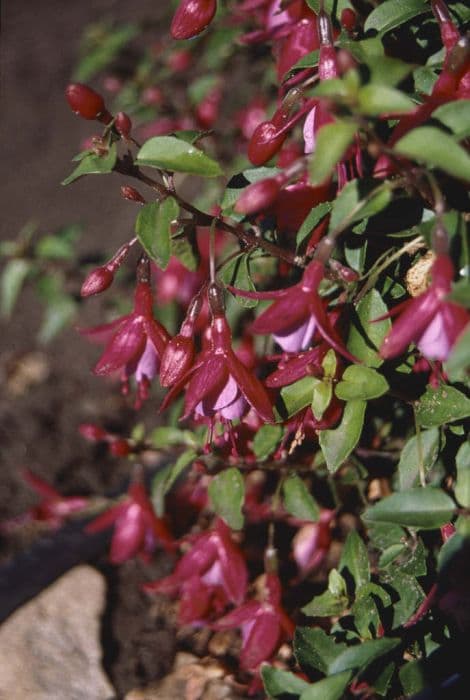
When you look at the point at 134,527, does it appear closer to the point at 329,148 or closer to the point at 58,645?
the point at 58,645

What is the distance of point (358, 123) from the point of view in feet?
1.76

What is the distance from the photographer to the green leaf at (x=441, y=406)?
0.70 metres

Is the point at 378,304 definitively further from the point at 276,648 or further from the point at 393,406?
the point at 276,648

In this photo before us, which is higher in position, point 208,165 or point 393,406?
point 208,165

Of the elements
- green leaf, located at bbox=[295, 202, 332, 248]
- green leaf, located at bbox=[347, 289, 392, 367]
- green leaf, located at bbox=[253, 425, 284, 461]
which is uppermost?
green leaf, located at bbox=[295, 202, 332, 248]

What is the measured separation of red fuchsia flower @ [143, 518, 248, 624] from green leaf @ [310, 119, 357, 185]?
1.83 ft

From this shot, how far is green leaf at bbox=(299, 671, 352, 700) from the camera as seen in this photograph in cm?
62

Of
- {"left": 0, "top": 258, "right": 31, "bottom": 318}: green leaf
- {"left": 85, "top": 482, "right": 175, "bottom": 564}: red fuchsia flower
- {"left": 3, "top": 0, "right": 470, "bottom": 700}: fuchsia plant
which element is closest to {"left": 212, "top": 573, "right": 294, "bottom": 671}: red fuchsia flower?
{"left": 3, "top": 0, "right": 470, "bottom": 700}: fuchsia plant

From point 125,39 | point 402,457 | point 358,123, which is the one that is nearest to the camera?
point 358,123

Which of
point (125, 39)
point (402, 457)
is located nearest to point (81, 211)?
point (125, 39)

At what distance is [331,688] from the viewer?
62cm

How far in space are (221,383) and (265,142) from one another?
0.80 ft

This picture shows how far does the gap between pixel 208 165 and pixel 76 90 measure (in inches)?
5.4

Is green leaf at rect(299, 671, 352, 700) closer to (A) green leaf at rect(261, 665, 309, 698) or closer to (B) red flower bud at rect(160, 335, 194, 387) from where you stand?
(A) green leaf at rect(261, 665, 309, 698)
